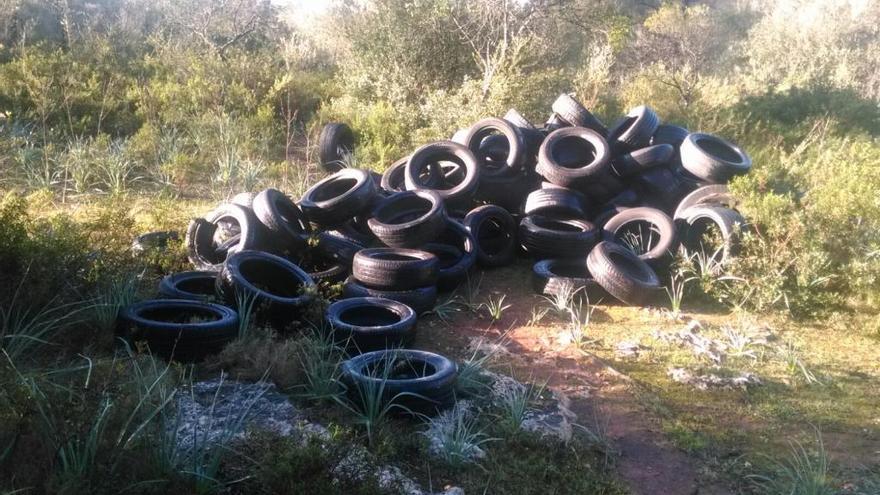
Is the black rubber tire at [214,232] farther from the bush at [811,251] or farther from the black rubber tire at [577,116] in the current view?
the bush at [811,251]

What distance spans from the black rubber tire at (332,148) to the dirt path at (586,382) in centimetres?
513

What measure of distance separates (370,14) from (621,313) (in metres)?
12.1

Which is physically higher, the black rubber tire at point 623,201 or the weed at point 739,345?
the black rubber tire at point 623,201

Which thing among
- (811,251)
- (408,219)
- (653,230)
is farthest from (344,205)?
(811,251)

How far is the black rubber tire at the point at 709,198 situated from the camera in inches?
334

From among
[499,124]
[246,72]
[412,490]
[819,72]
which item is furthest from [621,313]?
[819,72]

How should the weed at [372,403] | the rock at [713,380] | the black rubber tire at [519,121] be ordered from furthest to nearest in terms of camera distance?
1. the black rubber tire at [519,121]
2. the rock at [713,380]
3. the weed at [372,403]

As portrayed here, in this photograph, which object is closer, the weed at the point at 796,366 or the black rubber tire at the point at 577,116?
the weed at the point at 796,366

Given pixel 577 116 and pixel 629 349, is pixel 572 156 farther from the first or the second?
pixel 629 349

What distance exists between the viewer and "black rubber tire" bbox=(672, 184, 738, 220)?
8486 mm

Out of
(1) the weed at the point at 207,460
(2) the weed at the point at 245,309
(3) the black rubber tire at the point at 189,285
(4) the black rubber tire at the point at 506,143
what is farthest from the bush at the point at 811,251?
(1) the weed at the point at 207,460

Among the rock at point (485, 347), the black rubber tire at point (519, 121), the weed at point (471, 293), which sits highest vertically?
the black rubber tire at point (519, 121)

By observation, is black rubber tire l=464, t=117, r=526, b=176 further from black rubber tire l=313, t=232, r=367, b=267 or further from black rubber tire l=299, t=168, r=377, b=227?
black rubber tire l=313, t=232, r=367, b=267

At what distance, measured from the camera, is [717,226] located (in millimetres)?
8172
